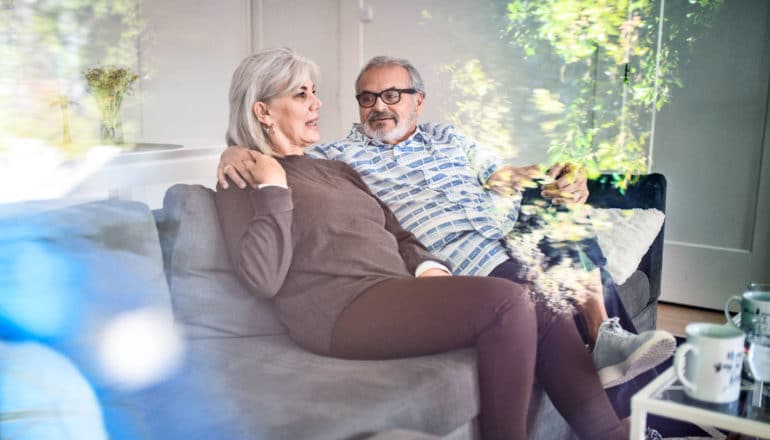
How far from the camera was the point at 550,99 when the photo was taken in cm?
108

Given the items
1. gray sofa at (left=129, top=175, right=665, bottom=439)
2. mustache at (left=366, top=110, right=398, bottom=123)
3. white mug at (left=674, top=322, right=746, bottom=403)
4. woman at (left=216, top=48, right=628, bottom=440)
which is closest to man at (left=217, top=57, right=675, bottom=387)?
mustache at (left=366, top=110, right=398, bottom=123)

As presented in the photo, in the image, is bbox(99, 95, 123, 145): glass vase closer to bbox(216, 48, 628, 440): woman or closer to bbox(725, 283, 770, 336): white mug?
bbox(216, 48, 628, 440): woman

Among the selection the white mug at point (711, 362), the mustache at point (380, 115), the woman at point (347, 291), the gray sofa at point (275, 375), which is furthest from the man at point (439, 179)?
the white mug at point (711, 362)

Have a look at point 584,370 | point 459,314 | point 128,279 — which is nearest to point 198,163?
point 128,279

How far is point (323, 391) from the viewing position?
74 centimetres

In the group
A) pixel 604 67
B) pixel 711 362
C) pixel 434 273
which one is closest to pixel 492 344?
pixel 434 273

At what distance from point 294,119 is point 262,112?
0.05 m

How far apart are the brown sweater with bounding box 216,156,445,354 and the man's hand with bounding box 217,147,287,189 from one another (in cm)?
1

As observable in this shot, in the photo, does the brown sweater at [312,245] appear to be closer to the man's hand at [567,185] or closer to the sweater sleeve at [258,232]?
the sweater sleeve at [258,232]

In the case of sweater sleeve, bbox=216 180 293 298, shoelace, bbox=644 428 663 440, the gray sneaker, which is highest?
sweater sleeve, bbox=216 180 293 298

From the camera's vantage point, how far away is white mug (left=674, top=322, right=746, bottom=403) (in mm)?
629

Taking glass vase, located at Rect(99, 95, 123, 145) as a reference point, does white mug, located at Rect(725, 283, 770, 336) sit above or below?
below

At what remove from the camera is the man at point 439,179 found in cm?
105

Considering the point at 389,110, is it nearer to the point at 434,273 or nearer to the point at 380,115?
the point at 380,115
